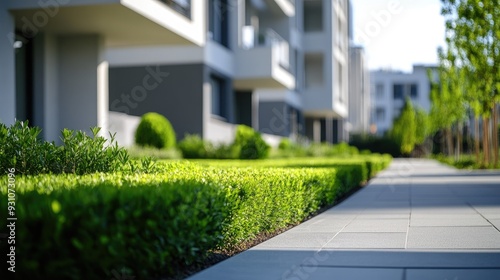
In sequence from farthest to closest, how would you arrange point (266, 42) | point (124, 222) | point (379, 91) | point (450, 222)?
point (379, 91) < point (266, 42) < point (450, 222) < point (124, 222)

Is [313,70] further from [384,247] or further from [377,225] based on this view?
[384,247]

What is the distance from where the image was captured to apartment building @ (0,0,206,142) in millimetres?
15328

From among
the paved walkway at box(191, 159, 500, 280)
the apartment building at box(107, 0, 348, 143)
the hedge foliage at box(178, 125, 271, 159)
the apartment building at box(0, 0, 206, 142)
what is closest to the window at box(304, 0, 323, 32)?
the apartment building at box(107, 0, 348, 143)

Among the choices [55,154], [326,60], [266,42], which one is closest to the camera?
[55,154]

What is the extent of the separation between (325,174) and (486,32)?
13366 mm

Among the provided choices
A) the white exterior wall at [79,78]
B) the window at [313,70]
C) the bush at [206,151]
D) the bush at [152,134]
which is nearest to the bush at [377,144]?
the window at [313,70]

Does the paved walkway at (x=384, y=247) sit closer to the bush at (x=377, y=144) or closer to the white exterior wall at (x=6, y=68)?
the white exterior wall at (x=6, y=68)

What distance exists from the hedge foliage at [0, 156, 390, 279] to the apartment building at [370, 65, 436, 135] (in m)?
83.5

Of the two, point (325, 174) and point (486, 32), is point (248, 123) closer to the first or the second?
point (486, 32)

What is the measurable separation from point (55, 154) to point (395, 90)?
85.1 meters

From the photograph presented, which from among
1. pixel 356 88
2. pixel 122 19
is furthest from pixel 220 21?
pixel 356 88

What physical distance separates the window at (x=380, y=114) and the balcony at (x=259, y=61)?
6508 cm

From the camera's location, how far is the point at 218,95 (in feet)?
86.9

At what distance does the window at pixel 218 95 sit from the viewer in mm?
26125
